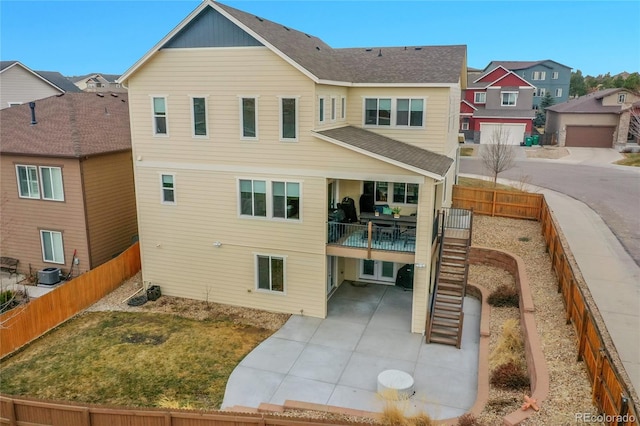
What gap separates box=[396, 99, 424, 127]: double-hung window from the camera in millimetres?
18516

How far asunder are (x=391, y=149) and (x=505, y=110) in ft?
149

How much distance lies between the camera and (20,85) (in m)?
36.3

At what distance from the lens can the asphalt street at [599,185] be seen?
75.5 ft

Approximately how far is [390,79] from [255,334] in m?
10.8

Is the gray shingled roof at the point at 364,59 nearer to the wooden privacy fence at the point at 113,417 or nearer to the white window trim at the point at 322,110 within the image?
the white window trim at the point at 322,110

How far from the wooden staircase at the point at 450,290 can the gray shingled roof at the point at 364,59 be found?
5.87 meters

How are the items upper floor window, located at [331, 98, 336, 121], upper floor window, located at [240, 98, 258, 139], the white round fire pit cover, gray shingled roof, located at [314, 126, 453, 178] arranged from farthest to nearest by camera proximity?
upper floor window, located at [331, 98, 336, 121] → upper floor window, located at [240, 98, 258, 139] → gray shingled roof, located at [314, 126, 453, 178] → the white round fire pit cover

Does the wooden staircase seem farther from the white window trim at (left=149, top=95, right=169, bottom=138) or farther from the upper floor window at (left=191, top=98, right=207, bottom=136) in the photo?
the white window trim at (left=149, top=95, right=169, bottom=138)

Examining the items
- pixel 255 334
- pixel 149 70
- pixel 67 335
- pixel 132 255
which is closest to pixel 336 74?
pixel 149 70

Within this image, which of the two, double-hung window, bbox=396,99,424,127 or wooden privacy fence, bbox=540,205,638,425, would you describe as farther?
double-hung window, bbox=396,99,424,127

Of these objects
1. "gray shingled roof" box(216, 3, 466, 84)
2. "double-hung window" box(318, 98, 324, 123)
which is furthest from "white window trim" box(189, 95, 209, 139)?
"double-hung window" box(318, 98, 324, 123)

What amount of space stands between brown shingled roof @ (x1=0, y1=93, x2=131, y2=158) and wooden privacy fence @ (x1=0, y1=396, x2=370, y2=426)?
11.9m

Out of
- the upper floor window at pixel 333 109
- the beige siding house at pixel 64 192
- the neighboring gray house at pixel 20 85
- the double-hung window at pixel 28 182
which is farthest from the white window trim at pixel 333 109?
the neighboring gray house at pixel 20 85

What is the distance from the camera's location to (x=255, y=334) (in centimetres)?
1603
